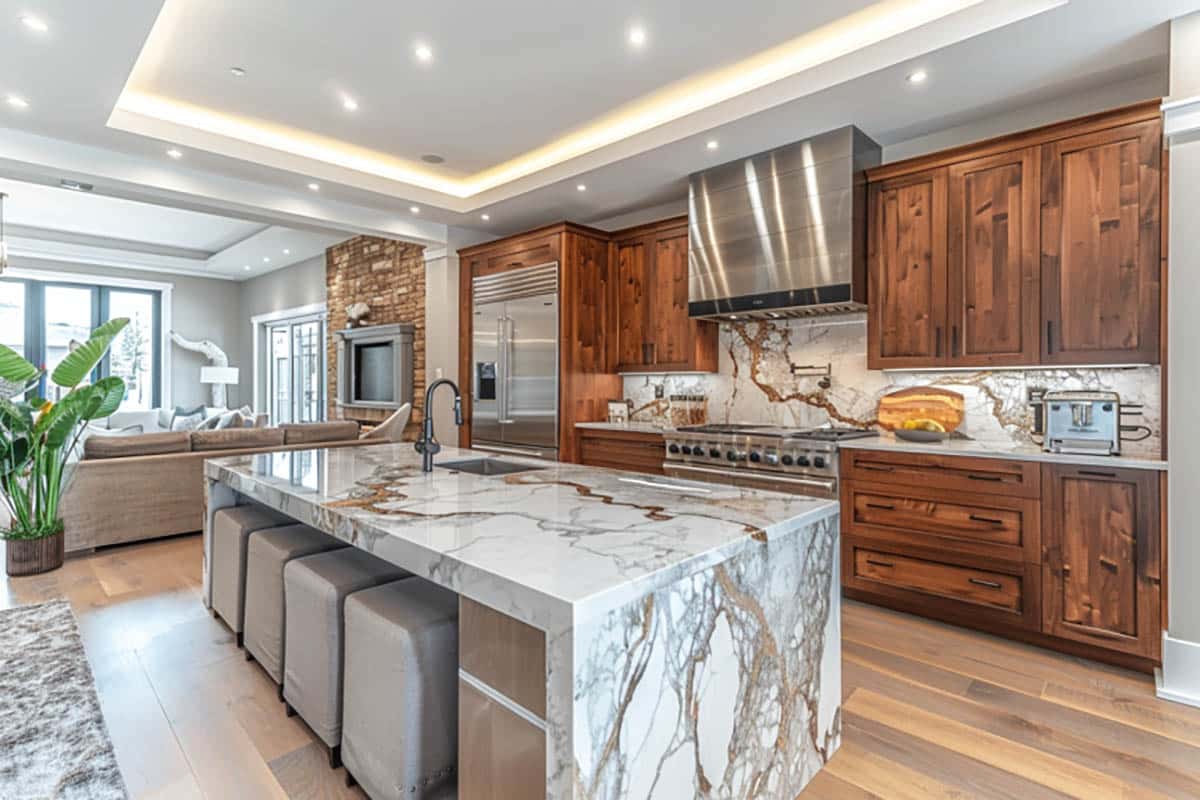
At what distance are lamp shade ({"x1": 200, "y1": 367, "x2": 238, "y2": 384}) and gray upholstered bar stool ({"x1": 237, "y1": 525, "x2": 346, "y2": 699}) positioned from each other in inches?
302

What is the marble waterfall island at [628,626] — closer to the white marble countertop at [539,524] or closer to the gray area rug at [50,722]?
the white marble countertop at [539,524]

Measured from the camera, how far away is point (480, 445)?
5.56m

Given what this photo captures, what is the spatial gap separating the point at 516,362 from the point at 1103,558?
157 inches

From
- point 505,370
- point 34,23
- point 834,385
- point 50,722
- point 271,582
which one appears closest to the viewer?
point 50,722

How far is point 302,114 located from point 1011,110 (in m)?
4.10

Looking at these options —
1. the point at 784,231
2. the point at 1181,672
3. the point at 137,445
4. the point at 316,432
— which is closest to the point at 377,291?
the point at 316,432

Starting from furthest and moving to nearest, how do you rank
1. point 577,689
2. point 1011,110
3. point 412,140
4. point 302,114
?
point 412,140 < point 302,114 < point 1011,110 < point 577,689

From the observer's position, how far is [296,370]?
29.6 feet

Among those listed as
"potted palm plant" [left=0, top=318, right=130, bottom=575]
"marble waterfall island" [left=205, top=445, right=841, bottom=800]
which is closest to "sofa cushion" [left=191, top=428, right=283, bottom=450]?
"potted palm plant" [left=0, top=318, right=130, bottom=575]

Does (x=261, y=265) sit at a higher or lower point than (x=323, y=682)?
higher

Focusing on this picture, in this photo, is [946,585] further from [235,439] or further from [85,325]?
[85,325]

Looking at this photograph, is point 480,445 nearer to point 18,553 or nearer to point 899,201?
point 18,553

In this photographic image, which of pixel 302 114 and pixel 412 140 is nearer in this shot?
pixel 302 114

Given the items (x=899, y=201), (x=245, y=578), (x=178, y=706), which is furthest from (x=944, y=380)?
(x=178, y=706)
